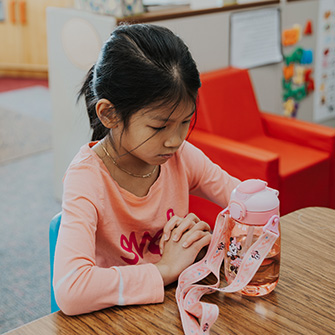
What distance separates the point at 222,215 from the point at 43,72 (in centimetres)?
528

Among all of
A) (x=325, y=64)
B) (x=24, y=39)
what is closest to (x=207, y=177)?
(x=325, y=64)

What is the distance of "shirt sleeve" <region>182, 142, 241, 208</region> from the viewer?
4.00ft

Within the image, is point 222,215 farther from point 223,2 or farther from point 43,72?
point 43,72

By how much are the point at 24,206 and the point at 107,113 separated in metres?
2.14

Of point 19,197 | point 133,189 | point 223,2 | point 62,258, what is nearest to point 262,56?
point 223,2

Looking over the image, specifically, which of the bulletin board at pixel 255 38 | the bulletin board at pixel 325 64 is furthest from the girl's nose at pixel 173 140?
the bulletin board at pixel 325 64

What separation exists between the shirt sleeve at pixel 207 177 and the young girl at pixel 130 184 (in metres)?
0.07

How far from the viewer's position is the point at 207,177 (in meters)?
1.23

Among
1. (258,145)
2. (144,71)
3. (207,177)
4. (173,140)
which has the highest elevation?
(144,71)

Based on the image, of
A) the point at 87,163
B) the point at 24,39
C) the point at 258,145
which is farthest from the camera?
the point at 24,39

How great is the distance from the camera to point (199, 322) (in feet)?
2.69

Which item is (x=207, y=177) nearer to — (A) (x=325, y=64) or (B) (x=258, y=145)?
(B) (x=258, y=145)

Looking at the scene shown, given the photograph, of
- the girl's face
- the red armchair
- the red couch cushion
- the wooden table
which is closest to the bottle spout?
the wooden table

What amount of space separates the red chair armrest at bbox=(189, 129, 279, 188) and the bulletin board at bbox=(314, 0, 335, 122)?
1495 mm
